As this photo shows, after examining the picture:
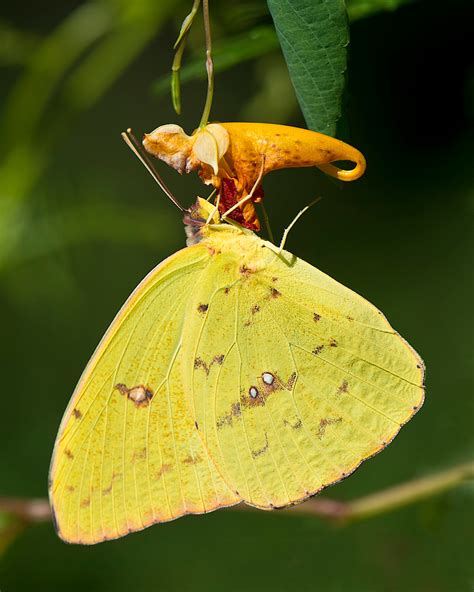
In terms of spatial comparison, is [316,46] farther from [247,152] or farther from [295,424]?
[295,424]

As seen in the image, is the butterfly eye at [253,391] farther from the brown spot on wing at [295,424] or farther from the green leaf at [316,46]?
the green leaf at [316,46]

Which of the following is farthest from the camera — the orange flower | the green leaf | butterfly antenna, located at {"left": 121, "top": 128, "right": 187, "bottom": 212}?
butterfly antenna, located at {"left": 121, "top": 128, "right": 187, "bottom": 212}

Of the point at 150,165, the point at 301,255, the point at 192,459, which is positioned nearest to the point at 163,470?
the point at 192,459

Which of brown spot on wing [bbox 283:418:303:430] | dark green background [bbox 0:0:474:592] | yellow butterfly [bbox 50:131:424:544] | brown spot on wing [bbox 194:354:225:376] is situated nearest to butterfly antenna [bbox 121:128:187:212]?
yellow butterfly [bbox 50:131:424:544]

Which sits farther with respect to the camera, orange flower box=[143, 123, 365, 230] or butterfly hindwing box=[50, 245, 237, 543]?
butterfly hindwing box=[50, 245, 237, 543]

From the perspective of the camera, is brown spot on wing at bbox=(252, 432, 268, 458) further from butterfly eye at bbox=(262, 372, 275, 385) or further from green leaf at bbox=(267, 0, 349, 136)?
green leaf at bbox=(267, 0, 349, 136)

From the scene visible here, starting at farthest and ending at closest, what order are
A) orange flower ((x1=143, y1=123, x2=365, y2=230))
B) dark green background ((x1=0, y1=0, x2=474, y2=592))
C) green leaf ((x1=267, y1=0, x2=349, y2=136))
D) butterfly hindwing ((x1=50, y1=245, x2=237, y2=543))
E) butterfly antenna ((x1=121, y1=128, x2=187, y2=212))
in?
1. dark green background ((x1=0, y1=0, x2=474, y2=592))
2. butterfly hindwing ((x1=50, y1=245, x2=237, y2=543))
3. butterfly antenna ((x1=121, y1=128, x2=187, y2=212))
4. orange flower ((x1=143, y1=123, x2=365, y2=230))
5. green leaf ((x1=267, y1=0, x2=349, y2=136))

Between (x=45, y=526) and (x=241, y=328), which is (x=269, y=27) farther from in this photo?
(x=45, y=526)
